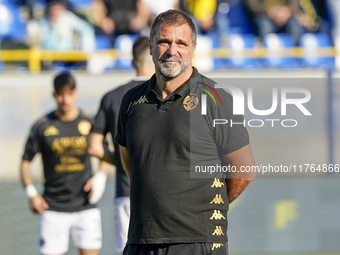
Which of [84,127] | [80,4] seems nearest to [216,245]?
[84,127]

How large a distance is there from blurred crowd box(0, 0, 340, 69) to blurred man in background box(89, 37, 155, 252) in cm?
719

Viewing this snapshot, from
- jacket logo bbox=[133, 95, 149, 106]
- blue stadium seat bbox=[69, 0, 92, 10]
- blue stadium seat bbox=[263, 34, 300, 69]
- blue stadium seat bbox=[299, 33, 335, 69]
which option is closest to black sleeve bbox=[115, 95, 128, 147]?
jacket logo bbox=[133, 95, 149, 106]

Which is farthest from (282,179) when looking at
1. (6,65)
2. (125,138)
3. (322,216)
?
(6,65)

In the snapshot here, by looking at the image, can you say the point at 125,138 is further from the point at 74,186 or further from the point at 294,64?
the point at 294,64

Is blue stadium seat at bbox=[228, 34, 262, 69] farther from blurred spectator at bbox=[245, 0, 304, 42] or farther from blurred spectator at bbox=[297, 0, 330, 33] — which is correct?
blurred spectator at bbox=[297, 0, 330, 33]

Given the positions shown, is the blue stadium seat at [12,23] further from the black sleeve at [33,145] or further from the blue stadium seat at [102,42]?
the black sleeve at [33,145]

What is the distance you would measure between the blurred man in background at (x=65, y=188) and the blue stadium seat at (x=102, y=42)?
665 centimetres

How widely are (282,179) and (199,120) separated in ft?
18.8

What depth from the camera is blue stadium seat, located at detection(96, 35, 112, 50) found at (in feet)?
39.5

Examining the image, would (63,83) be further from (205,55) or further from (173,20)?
(205,55)

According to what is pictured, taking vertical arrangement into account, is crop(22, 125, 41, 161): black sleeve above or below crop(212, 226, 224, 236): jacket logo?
above

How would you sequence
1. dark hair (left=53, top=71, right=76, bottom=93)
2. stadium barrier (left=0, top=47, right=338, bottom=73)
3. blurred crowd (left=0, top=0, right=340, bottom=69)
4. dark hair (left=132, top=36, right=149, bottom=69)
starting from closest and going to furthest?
dark hair (left=132, top=36, right=149, bottom=69) → dark hair (left=53, top=71, right=76, bottom=93) → stadium barrier (left=0, top=47, right=338, bottom=73) → blurred crowd (left=0, top=0, right=340, bottom=69)

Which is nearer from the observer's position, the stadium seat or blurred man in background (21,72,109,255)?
blurred man in background (21,72,109,255)

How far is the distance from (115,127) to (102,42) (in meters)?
7.65
